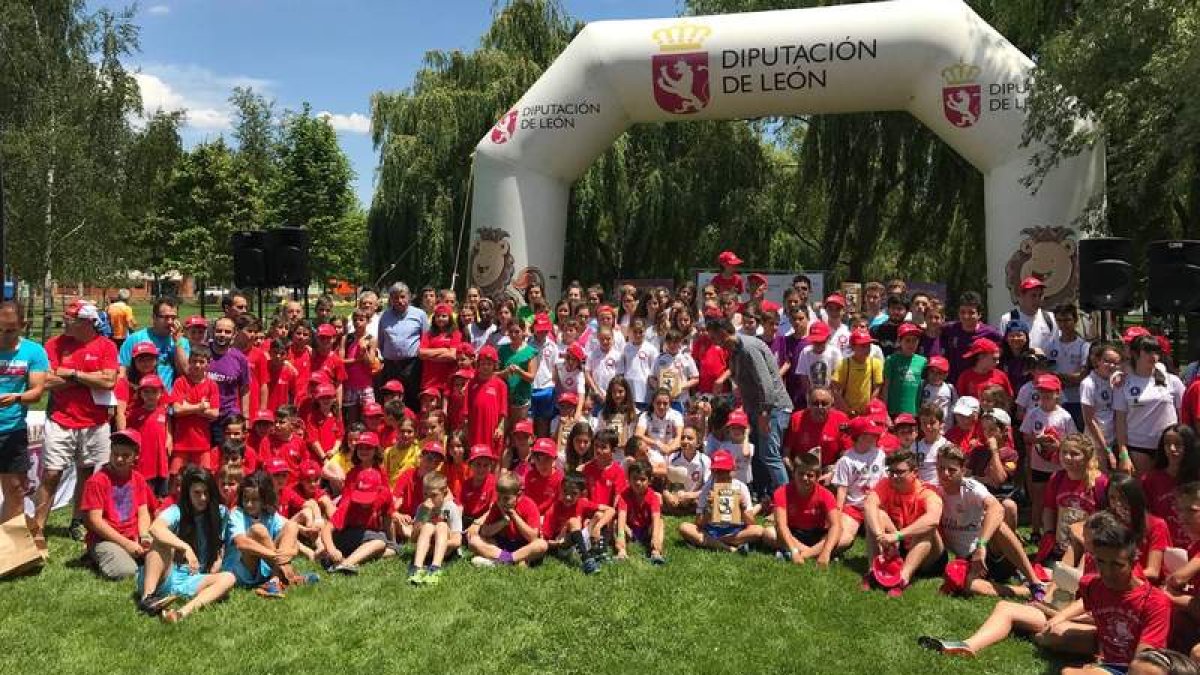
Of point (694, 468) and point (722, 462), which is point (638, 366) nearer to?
point (694, 468)

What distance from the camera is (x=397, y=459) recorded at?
7.03 meters

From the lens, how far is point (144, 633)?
4945 mm

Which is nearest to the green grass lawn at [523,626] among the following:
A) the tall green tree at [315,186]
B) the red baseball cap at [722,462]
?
the red baseball cap at [722,462]

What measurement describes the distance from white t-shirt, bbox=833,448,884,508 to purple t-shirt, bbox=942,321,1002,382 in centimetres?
161

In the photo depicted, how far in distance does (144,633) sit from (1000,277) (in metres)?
9.79

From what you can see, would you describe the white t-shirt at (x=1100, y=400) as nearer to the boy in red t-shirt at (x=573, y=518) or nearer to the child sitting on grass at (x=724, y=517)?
the child sitting on grass at (x=724, y=517)

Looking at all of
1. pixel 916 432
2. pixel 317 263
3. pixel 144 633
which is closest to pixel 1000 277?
pixel 916 432

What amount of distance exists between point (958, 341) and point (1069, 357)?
93 centimetres

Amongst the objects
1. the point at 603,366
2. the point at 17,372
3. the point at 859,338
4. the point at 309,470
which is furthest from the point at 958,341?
the point at 17,372

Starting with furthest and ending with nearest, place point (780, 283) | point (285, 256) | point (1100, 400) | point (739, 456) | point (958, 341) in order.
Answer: point (780, 283) < point (285, 256) < point (958, 341) < point (739, 456) < point (1100, 400)

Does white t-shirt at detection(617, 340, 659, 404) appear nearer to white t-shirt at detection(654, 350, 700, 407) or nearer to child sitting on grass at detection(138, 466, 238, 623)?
white t-shirt at detection(654, 350, 700, 407)

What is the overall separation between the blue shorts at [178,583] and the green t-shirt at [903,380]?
560 centimetres

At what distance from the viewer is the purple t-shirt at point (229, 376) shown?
23.8ft

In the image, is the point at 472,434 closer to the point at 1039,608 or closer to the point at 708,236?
the point at 1039,608
